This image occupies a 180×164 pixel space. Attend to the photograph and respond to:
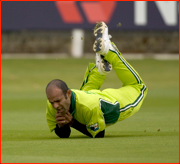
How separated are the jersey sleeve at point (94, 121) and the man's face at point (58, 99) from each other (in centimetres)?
→ 35

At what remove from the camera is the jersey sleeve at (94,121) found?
546cm

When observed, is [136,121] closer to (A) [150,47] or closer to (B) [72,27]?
(B) [72,27]

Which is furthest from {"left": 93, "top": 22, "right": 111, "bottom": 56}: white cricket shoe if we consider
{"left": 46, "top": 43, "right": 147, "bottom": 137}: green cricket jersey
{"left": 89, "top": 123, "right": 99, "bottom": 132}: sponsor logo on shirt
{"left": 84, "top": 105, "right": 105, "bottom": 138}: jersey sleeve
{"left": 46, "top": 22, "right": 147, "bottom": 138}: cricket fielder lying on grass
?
{"left": 89, "top": 123, "right": 99, "bottom": 132}: sponsor logo on shirt

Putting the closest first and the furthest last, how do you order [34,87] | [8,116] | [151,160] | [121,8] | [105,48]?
[151,160]
[105,48]
[8,116]
[34,87]
[121,8]

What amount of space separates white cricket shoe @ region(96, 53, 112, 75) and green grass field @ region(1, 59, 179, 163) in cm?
97

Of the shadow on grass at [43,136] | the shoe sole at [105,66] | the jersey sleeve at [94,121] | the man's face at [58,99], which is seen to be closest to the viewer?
the man's face at [58,99]

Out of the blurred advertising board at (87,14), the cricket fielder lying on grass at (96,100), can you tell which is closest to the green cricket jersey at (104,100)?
the cricket fielder lying on grass at (96,100)

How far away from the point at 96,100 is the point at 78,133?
1.36 m

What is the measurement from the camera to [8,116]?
381 inches

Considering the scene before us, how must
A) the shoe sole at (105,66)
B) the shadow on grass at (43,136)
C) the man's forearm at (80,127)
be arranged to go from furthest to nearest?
the shoe sole at (105,66) < the shadow on grass at (43,136) < the man's forearm at (80,127)

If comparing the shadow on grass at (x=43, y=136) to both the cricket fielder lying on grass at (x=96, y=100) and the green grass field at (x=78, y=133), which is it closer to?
the green grass field at (x=78, y=133)

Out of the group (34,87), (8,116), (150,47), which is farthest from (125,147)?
(150,47)

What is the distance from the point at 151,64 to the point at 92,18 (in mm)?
3822

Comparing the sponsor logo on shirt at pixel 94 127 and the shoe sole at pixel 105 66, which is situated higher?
the shoe sole at pixel 105 66
